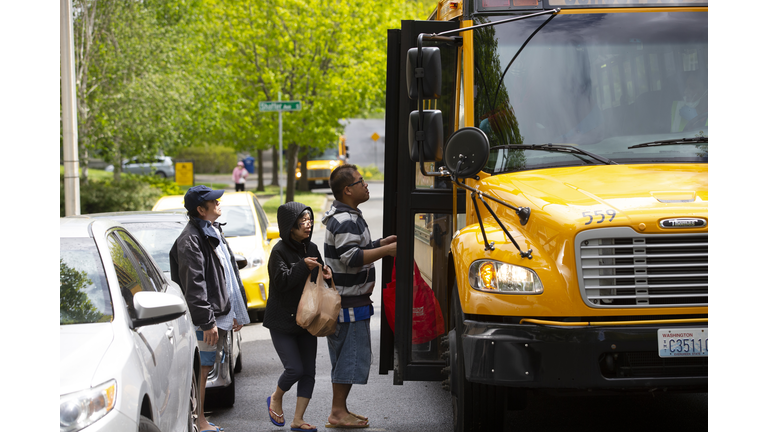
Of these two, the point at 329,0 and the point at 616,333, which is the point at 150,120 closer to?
the point at 329,0

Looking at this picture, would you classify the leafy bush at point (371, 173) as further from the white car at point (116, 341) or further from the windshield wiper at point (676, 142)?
the white car at point (116, 341)

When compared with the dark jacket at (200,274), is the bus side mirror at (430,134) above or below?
above

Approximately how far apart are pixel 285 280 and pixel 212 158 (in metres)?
50.6

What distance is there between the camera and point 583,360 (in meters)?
3.89

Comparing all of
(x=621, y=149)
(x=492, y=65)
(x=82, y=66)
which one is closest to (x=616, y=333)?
(x=621, y=149)

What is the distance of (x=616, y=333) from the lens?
3.88m

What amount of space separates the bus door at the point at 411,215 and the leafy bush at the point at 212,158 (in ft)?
161

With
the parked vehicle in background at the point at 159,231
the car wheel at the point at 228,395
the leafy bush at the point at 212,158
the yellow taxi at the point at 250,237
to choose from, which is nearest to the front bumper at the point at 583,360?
the car wheel at the point at 228,395

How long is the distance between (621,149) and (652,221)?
3.31 feet

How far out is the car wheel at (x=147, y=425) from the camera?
3156mm

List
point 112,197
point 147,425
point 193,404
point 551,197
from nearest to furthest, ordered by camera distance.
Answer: point 147,425, point 551,197, point 193,404, point 112,197

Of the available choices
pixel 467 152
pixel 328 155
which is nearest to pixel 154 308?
pixel 467 152

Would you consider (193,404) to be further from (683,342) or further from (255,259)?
(255,259)

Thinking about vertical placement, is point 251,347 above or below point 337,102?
A: below
